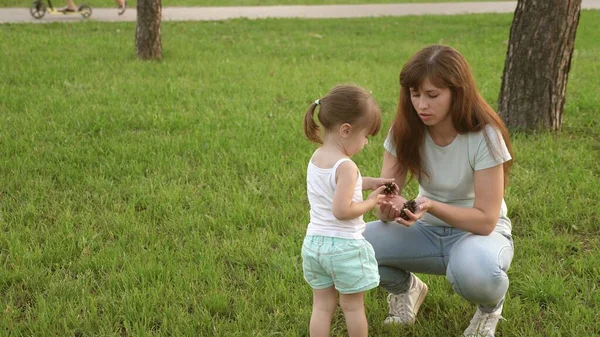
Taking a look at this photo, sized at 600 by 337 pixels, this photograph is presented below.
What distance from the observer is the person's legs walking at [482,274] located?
2.84 meters

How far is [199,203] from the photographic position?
4.54m

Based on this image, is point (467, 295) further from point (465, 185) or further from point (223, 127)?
point (223, 127)

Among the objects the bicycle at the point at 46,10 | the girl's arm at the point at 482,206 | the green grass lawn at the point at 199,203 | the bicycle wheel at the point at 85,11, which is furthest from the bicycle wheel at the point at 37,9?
the girl's arm at the point at 482,206

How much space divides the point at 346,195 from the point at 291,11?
567 inches

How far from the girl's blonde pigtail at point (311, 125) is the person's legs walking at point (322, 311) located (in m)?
0.59

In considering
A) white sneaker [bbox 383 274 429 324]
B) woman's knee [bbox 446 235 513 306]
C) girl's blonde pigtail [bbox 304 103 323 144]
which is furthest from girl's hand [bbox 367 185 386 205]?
white sneaker [bbox 383 274 429 324]

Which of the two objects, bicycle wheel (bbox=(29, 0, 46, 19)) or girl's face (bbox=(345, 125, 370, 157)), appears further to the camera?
bicycle wheel (bbox=(29, 0, 46, 19))

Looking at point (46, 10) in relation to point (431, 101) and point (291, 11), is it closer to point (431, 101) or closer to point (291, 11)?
point (291, 11)

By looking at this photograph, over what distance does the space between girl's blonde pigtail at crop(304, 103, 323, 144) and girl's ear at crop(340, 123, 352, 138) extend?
104 millimetres

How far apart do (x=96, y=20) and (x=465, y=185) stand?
38.6 ft

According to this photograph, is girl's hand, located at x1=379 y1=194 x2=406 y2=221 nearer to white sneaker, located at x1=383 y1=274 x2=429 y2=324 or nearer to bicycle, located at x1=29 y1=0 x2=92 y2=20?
white sneaker, located at x1=383 y1=274 x2=429 y2=324

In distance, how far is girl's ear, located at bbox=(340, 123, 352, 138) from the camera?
8.75ft

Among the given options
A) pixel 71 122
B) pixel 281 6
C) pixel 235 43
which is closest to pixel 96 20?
pixel 235 43

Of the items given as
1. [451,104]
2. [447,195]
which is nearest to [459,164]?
[447,195]
